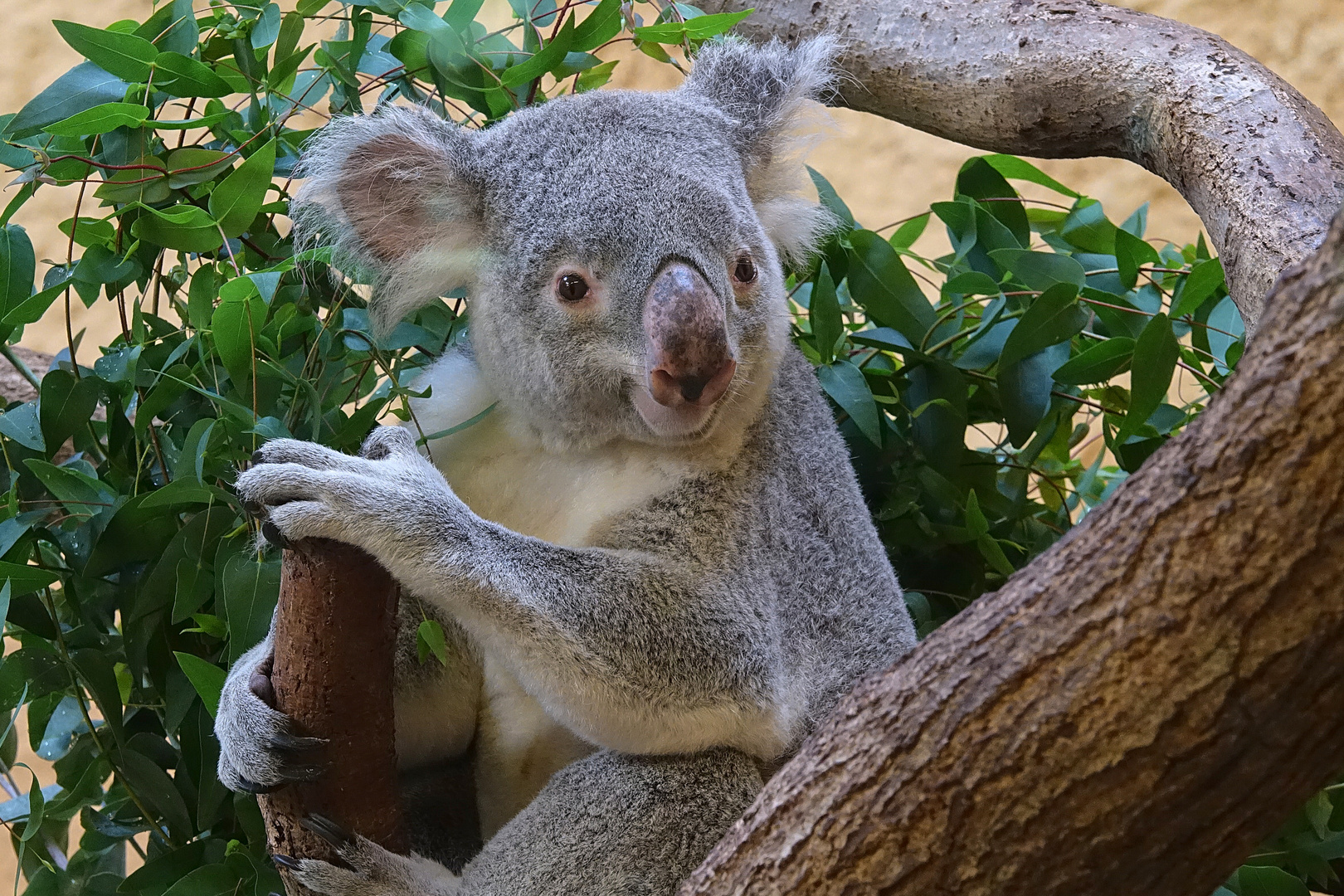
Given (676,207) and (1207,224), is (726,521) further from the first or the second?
(1207,224)

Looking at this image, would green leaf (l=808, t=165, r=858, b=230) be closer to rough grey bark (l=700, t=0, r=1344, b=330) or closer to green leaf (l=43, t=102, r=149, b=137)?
rough grey bark (l=700, t=0, r=1344, b=330)

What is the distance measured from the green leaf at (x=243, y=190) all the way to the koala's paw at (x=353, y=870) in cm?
101

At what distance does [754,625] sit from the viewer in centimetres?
206

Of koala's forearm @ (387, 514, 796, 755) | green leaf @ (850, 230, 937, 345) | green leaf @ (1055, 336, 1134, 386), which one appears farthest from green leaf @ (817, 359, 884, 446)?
koala's forearm @ (387, 514, 796, 755)

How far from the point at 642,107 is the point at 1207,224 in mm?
1089

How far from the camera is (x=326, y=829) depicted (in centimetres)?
183

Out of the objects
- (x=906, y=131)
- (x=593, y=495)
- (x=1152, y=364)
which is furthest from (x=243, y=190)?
(x=906, y=131)

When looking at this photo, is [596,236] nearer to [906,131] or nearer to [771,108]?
[771,108]

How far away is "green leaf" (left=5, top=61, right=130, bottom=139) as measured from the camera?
86.2 inches

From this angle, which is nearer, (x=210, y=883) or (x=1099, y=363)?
(x=210, y=883)

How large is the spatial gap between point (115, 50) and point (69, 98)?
15cm

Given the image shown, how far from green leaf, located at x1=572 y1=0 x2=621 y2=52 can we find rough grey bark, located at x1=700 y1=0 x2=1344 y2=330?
77cm

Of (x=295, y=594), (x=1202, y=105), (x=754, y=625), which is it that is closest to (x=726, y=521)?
(x=754, y=625)

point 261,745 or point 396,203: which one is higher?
point 396,203
